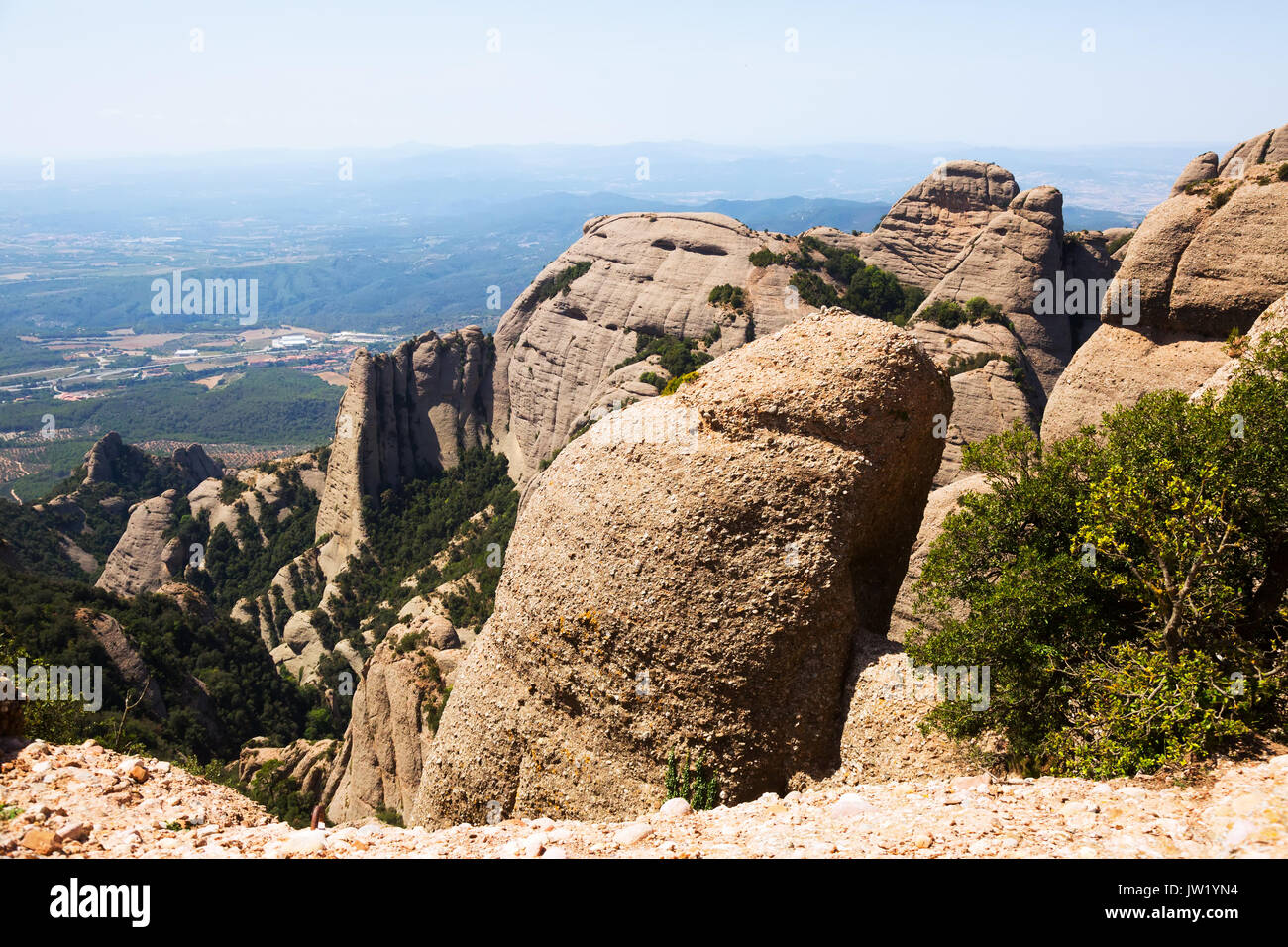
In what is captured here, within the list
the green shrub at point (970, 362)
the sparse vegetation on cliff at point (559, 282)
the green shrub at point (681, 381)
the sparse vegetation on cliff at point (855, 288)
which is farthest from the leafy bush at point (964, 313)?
the sparse vegetation on cliff at point (559, 282)

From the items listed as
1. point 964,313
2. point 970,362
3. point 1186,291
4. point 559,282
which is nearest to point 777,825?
point 1186,291

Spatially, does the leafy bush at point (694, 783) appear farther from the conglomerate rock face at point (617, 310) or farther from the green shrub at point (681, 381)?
the conglomerate rock face at point (617, 310)

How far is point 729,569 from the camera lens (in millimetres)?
14328

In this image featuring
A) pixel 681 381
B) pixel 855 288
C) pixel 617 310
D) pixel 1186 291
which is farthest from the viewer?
pixel 617 310

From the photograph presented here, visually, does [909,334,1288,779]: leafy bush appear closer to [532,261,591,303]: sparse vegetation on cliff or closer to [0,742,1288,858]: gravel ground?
[0,742,1288,858]: gravel ground

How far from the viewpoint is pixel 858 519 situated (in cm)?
1462

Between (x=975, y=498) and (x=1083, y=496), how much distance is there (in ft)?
6.94

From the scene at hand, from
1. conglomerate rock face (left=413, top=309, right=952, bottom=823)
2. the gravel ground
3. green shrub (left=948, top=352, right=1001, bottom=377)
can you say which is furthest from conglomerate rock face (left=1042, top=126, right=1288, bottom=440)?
green shrub (left=948, top=352, right=1001, bottom=377)

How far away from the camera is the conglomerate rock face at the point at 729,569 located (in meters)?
14.3

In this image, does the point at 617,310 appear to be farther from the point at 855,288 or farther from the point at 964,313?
the point at 964,313

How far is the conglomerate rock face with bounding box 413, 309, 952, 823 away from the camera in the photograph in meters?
14.3

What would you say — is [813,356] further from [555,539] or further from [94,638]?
[94,638]

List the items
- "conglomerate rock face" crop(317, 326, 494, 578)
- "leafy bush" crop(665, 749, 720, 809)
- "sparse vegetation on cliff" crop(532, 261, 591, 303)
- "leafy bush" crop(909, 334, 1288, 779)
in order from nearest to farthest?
1. "leafy bush" crop(909, 334, 1288, 779)
2. "leafy bush" crop(665, 749, 720, 809)
3. "conglomerate rock face" crop(317, 326, 494, 578)
4. "sparse vegetation on cliff" crop(532, 261, 591, 303)

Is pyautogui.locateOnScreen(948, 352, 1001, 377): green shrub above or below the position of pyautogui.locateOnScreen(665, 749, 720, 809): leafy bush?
above
